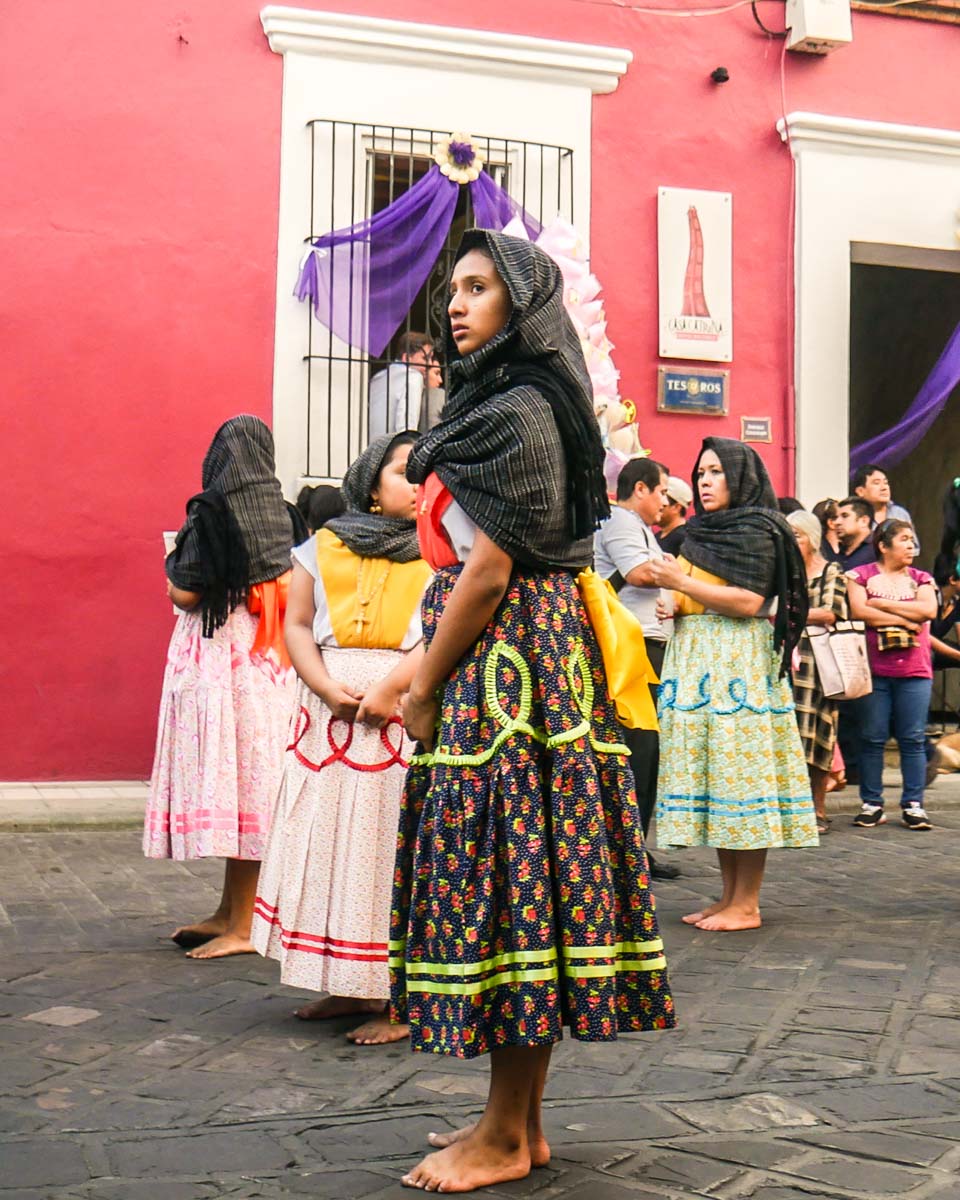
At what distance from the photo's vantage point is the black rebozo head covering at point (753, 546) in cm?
658

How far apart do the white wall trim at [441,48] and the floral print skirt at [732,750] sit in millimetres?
6062

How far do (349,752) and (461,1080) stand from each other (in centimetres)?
104

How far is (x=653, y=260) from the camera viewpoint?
12.0 m

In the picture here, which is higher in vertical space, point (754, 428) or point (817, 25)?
point (817, 25)

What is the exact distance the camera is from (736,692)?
6641mm

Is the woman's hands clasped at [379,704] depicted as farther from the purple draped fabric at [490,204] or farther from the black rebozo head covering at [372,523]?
the purple draped fabric at [490,204]

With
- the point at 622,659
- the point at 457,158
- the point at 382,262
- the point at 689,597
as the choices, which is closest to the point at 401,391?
the point at 382,262

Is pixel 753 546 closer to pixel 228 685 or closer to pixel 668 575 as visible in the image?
pixel 668 575

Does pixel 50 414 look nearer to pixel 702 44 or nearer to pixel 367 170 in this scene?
pixel 367 170

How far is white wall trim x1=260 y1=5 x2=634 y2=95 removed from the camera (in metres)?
11.0

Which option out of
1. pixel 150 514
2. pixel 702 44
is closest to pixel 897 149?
pixel 702 44

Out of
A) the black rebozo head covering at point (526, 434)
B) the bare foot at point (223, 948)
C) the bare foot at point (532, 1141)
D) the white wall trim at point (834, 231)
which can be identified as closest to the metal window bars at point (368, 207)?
the white wall trim at point (834, 231)

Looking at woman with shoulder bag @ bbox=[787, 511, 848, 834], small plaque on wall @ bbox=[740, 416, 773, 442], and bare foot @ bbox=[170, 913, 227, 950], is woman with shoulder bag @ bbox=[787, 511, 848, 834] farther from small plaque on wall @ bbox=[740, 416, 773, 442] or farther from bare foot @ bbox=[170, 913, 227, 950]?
bare foot @ bbox=[170, 913, 227, 950]

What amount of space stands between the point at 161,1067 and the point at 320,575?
1508mm
